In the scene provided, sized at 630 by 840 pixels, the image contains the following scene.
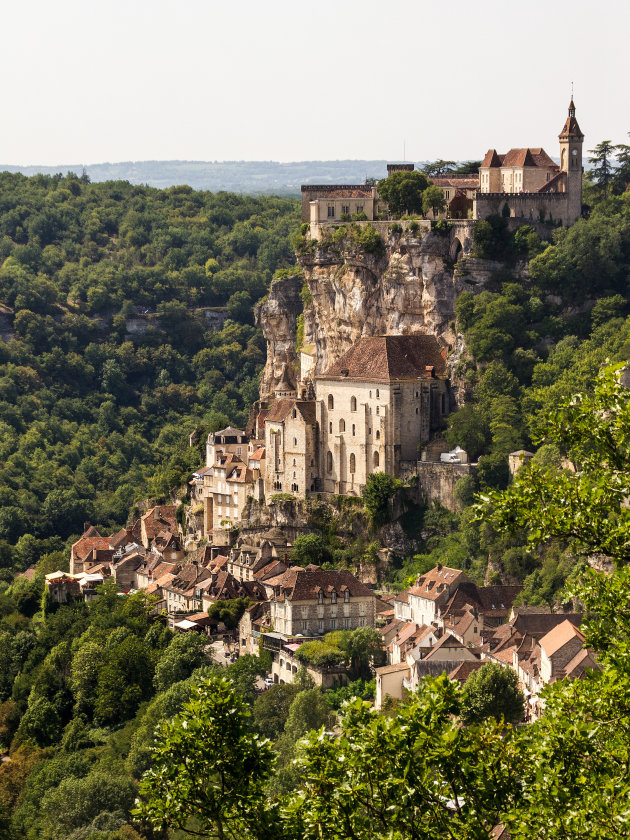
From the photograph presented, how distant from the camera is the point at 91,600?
8250cm

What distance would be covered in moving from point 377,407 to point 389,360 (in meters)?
2.39

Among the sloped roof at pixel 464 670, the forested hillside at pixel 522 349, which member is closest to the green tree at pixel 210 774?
the sloped roof at pixel 464 670

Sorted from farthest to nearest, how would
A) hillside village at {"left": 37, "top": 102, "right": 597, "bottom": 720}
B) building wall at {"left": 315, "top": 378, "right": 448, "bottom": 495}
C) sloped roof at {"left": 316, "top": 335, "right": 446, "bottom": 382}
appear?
sloped roof at {"left": 316, "top": 335, "right": 446, "bottom": 382}, building wall at {"left": 315, "top": 378, "right": 448, "bottom": 495}, hillside village at {"left": 37, "top": 102, "right": 597, "bottom": 720}

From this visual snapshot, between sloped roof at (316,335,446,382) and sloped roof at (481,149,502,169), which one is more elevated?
sloped roof at (481,149,502,169)

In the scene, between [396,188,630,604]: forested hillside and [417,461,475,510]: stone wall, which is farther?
[417,461,475,510]: stone wall

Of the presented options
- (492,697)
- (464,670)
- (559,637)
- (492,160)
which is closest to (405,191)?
(492,160)

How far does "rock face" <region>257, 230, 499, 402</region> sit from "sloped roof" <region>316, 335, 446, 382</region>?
1.29 m

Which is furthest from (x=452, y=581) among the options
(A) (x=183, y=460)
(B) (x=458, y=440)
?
(A) (x=183, y=460)

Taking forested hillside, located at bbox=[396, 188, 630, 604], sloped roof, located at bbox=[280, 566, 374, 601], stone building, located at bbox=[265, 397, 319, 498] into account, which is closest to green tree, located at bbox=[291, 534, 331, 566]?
stone building, located at bbox=[265, 397, 319, 498]

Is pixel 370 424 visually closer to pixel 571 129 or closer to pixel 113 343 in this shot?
pixel 571 129

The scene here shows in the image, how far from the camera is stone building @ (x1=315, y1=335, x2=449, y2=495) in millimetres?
76875

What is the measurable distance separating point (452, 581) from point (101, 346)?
289 feet

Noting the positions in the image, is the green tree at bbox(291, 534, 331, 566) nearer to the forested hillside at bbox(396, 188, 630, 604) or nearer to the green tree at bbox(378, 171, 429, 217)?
the forested hillside at bbox(396, 188, 630, 604)

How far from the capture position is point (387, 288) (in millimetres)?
84562
